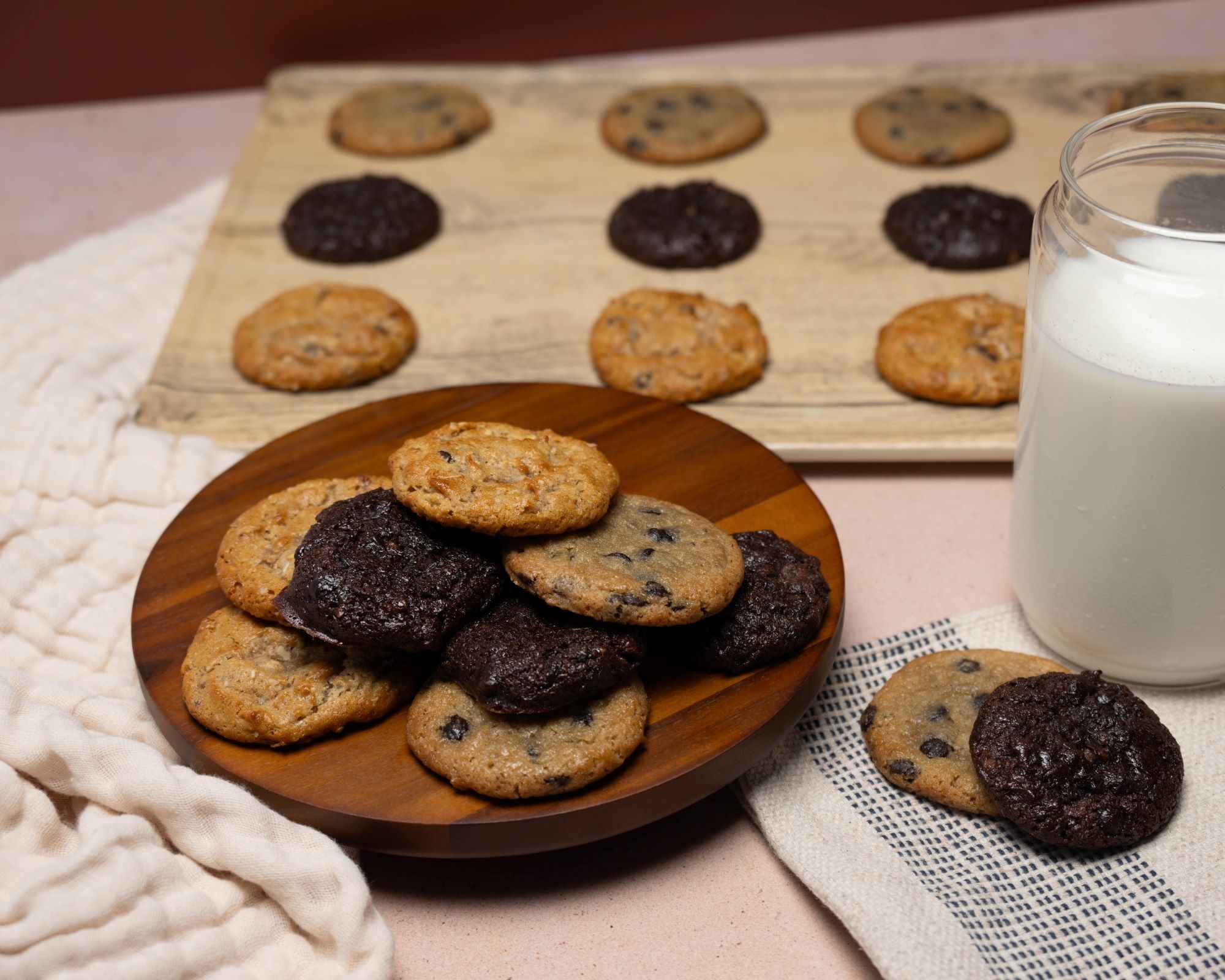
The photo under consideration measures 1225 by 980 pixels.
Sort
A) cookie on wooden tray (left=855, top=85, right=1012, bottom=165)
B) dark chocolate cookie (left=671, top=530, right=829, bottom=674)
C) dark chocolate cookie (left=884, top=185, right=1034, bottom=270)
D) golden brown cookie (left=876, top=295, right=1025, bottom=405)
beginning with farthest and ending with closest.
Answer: cookie on wooden tray (left=855, top=85, right=1012, bottom=165)
dark chocolate cookie (left=884, top=185, right=1034, bottom=270)
golden brown cookie (left=876, top=295, right=1025, bottom=405)
dark chocolate cookie (left=671, top=530, right=829, bottom=674)

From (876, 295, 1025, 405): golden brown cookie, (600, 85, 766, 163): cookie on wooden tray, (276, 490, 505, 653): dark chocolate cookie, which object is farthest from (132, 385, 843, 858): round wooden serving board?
(600, 85, 766, 163): cookie on wooden tray

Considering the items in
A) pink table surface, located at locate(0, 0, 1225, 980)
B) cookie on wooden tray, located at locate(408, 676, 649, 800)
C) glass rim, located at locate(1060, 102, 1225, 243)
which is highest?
glass rim, located at locate(1060, 102, 1225, 243)

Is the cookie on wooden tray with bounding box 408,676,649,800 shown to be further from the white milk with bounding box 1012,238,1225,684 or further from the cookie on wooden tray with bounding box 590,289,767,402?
the cookie on wooden tray with bounding box 590,289,767,402

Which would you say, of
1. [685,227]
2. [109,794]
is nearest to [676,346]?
[685,227]

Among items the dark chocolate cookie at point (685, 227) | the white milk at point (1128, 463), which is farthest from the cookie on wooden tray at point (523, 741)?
the dark chocolate cookie at point (685, 227)

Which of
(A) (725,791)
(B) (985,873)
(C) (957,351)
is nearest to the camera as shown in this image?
(B) (985,873)

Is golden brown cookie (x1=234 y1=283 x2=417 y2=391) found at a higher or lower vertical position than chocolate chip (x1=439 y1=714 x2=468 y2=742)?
lower

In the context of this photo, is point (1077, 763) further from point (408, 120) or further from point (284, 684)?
point (408, 120)
